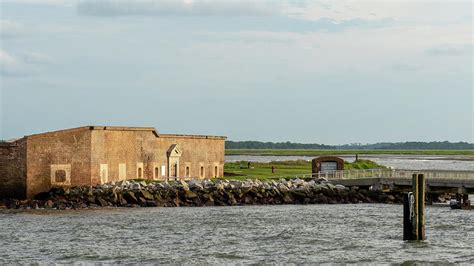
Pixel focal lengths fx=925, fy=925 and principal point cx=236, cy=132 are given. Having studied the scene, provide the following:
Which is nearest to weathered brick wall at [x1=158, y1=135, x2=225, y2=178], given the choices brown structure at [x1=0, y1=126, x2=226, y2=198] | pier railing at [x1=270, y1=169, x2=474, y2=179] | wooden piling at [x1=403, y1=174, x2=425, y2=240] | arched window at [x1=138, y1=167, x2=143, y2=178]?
brown structure at [x1=0, y1=126, x2=226, y2=198]

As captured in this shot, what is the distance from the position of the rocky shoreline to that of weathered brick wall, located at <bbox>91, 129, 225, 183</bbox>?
78.9 inches

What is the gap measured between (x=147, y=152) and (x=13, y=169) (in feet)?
36.1

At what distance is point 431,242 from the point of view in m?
39.5

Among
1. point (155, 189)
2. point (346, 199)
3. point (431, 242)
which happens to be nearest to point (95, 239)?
point (431, 242)

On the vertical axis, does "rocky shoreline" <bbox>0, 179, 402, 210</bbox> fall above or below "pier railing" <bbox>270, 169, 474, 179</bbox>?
below

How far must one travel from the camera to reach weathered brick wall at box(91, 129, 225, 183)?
60000 mm

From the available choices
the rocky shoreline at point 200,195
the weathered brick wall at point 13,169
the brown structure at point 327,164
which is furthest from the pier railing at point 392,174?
the weathered brick wall at point 13,169

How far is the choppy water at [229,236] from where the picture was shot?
1391 inches

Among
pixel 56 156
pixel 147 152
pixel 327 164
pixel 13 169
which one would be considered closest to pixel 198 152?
pixel 147 152

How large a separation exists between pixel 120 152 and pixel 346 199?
50.6ft

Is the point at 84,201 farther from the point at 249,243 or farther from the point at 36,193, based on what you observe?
the point at 249,243

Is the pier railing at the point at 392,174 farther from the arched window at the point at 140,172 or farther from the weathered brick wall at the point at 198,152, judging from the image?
the arched window at the point at 140,172

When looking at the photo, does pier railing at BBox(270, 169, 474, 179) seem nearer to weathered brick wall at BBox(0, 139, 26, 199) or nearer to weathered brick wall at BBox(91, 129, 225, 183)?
weathered brick wall at BBox(91, 129, 225, 183)

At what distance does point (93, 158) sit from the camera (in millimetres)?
59094
